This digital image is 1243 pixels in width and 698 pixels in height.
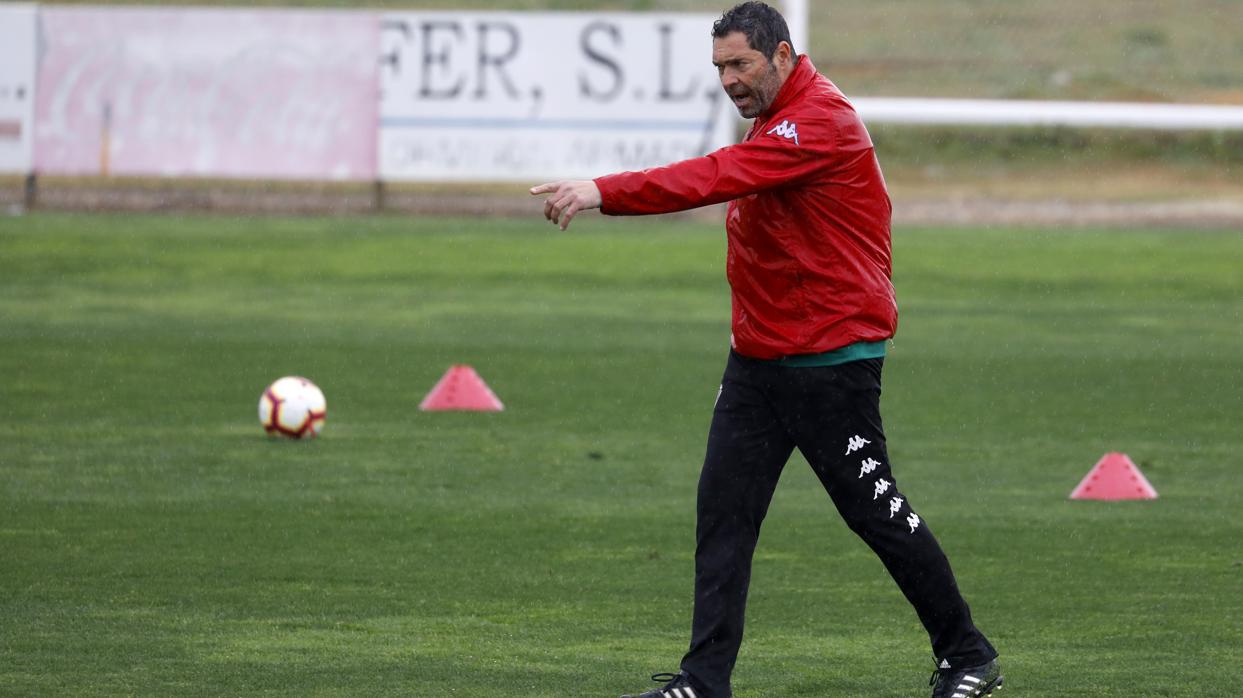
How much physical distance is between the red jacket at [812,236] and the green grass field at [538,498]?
1237mm

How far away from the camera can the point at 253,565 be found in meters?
8.51

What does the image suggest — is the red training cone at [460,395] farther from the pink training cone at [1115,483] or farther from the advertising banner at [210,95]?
the advertising banner at [210,95]

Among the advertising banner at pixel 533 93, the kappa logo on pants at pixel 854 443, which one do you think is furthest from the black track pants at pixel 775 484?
the advertising banner at pixel 533 93

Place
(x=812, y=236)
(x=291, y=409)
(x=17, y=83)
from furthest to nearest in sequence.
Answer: (x=17, y=83) < (x=291, y=409) < (x=812, y=236)

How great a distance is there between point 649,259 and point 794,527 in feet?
48.4

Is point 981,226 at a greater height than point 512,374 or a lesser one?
greater

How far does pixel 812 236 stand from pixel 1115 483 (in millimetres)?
4683

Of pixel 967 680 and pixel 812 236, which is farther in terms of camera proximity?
pixel 967 680

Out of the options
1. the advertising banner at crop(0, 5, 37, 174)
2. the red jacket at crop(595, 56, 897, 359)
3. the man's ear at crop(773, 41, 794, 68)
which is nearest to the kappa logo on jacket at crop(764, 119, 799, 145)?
the red jacket at crop(595, 56, 897, 359)

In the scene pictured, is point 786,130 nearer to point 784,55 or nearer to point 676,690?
point 784,55

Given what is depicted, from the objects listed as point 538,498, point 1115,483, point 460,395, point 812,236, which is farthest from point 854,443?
point 460,395

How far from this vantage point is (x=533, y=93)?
2834 cm

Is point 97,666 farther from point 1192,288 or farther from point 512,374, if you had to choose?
point 1192,288

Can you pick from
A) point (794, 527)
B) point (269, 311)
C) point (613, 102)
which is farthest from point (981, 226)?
point (794, 527)
